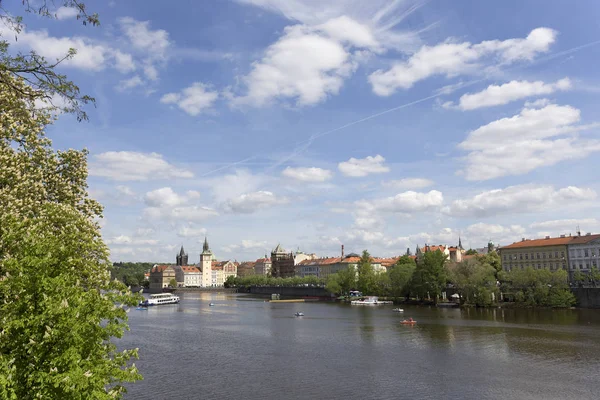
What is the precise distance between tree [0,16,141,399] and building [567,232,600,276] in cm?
11571

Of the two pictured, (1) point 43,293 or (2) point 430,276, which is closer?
Result: (1) point 43,293

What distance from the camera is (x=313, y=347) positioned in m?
53.9

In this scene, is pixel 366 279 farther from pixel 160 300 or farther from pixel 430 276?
pixel 160 300

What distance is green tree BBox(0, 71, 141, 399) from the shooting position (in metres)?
12.5

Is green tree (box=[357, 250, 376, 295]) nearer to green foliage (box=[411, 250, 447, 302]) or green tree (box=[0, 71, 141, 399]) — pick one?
green foliage (box=[411, 250, 447, 302])

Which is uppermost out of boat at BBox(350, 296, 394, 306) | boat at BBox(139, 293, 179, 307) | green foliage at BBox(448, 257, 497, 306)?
green foliage at BBox(448, 257, 497, 306)

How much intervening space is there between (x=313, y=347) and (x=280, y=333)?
13690 mm

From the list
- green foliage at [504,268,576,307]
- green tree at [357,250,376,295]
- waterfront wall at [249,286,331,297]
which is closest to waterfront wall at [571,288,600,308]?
green foliage at [504,268,576,307]

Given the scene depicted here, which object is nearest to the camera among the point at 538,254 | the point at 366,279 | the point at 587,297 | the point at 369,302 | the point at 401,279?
the point at 587,297

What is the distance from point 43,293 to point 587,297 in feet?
340

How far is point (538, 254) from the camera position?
120375mm

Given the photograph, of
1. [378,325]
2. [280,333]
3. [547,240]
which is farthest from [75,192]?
[547,240]

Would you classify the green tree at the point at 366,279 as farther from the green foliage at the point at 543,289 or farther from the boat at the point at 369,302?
the green foliage at the point at 543,289

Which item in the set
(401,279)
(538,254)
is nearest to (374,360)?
(401,279)
